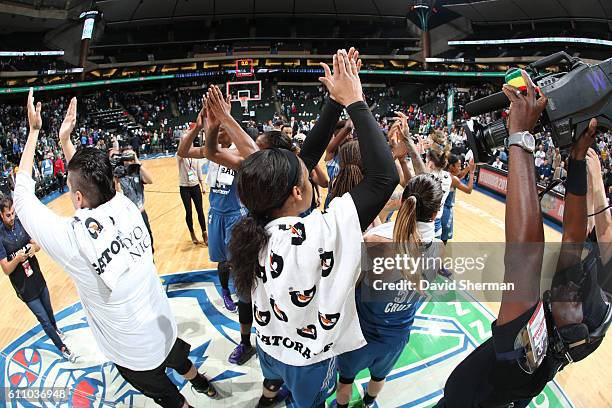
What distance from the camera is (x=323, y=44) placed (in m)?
31.4

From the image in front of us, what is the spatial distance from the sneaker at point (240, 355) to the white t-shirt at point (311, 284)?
1.96 meters

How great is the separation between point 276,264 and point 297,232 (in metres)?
0.16

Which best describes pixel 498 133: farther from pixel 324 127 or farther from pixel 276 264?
pixel 276 264

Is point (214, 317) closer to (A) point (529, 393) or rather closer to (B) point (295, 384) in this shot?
(B) point (295, 384)

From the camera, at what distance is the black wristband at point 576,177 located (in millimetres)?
1399

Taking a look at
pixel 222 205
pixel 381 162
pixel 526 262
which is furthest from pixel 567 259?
pixel 222 205

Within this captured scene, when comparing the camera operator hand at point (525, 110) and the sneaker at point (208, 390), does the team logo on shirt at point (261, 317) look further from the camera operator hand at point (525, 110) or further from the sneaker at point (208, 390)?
the sneaker at point (208, 390)

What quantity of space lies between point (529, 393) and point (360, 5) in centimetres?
3310

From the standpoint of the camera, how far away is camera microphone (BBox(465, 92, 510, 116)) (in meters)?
1.45

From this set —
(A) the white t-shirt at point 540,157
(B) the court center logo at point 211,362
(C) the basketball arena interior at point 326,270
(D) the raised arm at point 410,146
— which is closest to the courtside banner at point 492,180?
(C) the basketball arena interior at point 326,270

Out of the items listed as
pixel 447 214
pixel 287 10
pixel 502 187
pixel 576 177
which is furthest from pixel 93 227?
pixel 287 10

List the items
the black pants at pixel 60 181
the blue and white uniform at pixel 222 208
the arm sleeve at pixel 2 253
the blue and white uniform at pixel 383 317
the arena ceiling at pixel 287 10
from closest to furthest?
the blue and white uniform at pixel 383 317
the arm sleeve at pixel 2 253
the blue and white uniform at pixel 222 208
the black pants at pixel 60 181
the arena ceiling at pixel 287 10

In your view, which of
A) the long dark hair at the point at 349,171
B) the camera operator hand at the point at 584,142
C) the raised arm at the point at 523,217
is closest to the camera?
the raised arm at the point at 523,217

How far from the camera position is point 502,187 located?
9.66 metres
